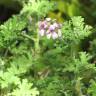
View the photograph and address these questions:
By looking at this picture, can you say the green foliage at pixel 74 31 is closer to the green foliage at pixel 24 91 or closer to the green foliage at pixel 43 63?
the green foliage at pixel 43 63

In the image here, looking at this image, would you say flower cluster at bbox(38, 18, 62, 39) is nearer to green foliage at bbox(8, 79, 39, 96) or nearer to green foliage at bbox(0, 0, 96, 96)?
green foliage at bbox(0, 0, 96, 96)

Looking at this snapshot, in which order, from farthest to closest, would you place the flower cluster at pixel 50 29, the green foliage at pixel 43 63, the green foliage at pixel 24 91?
the flower cluster at pixel 50 29 → the green foliage at pixel 43 63 → the green foliage at pixel 24 91

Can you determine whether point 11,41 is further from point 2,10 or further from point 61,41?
point 2,10

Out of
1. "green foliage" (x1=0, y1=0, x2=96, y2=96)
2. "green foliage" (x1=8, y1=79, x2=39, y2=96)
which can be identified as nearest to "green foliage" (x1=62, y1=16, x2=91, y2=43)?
"green foliage" (x1=0, y1=0, x2=96, y2=96)

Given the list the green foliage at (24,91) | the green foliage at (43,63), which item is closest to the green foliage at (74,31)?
the green foliage at (43,63)

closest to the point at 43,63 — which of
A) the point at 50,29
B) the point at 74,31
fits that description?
the point at 50,29

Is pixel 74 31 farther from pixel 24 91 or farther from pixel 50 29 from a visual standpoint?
pixel 24 91

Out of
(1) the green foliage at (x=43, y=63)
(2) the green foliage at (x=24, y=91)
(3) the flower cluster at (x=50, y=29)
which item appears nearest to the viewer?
(2) the green foliage at (x=24, y=91)

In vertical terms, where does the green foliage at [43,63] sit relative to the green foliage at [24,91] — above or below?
above
